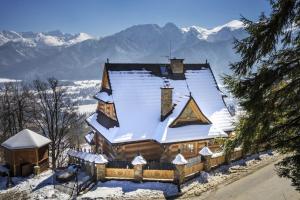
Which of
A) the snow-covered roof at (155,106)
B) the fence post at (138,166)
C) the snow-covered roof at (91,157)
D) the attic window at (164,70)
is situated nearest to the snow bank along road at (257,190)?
the fence post at (138,166)

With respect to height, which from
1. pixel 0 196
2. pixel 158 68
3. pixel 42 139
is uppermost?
pixel 158 68

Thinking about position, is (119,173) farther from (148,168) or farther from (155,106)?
(155,106)

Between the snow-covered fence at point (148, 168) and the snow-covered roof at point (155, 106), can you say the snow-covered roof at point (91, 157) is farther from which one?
the snow-covered roof at point (155, 106)

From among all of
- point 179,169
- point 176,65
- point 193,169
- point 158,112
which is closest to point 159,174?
point 179,169

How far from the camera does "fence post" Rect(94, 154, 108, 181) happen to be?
2192cm

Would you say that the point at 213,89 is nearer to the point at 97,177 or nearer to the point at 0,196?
the point at 97,177

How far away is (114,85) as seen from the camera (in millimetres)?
29578

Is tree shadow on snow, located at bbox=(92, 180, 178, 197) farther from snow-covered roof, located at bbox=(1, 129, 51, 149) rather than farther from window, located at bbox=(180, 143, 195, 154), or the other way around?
snow-covered roof, located at bbox=(1, 129, 51, 149)

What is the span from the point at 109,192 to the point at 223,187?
23.5ft

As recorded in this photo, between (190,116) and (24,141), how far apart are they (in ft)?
44.0

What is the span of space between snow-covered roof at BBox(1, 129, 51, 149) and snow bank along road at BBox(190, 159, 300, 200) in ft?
44.6

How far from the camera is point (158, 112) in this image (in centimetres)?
2855

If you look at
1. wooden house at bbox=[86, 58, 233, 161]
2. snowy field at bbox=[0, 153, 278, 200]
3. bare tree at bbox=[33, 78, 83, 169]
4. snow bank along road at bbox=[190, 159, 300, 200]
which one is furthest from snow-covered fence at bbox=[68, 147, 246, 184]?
bare tree at bbox=[33, 78, 83, 169]

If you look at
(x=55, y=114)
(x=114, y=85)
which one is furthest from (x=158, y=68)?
(x=55, y=114)
